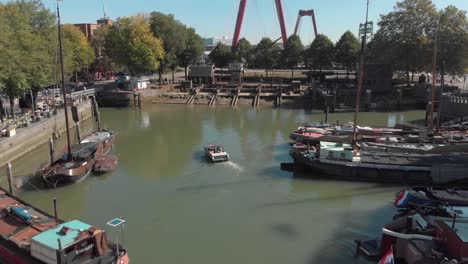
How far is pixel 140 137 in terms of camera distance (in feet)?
140

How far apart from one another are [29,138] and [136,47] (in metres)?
33.8

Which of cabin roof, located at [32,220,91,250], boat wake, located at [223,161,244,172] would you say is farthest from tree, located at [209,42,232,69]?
cabin roof, located at [32,220,91,250]

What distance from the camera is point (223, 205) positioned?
924 inches

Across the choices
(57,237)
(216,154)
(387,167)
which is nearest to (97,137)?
(216,154)

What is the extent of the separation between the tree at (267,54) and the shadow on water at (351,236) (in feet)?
191

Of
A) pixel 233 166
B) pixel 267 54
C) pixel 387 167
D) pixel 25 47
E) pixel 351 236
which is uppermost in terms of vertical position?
pixel 267 54

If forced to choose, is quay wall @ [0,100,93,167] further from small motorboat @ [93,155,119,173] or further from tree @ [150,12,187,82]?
tree @ [150,12,187,82]

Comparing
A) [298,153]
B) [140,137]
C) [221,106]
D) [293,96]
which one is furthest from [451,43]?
[140,137]

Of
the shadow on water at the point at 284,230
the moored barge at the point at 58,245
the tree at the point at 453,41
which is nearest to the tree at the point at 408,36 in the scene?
the tree at the point at 453,41

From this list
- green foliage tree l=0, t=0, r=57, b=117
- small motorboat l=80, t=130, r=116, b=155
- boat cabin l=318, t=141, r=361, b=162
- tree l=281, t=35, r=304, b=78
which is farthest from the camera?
tree l=281, t=35, r=304, b=78

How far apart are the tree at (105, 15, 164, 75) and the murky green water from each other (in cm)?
3045

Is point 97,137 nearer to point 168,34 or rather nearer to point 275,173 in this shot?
point 275,173

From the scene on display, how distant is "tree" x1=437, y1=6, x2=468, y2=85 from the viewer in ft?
187

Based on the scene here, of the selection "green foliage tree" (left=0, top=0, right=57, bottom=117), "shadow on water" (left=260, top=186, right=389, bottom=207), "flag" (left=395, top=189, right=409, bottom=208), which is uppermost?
"green foliage tree" (left=0, top=0, right=57, bottom=117)
